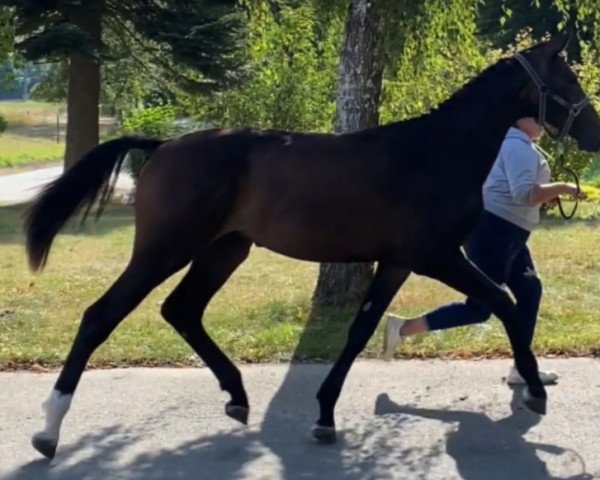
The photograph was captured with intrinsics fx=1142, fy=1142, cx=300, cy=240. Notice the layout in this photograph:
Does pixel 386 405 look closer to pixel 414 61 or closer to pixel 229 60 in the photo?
pixel 414 61

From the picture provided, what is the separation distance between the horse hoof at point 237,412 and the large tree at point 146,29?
1422cm

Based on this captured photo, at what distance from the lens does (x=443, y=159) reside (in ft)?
17.5

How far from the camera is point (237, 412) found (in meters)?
5.61

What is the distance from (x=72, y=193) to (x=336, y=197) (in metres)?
1.27

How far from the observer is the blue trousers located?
6.09 metres

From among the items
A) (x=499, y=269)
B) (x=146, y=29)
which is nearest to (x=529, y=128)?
(x=499, y=269)

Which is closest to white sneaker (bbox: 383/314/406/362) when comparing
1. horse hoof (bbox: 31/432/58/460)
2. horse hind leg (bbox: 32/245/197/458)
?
horse hind leg (bbox: 32/245/197/458)

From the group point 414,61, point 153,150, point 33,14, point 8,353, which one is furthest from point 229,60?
point 153,150

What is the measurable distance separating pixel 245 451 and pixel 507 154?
81.2 inches

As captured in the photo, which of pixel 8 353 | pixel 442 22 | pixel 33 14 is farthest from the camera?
pixel 33 14

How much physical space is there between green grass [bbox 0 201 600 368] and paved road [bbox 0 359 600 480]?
1.02 feet

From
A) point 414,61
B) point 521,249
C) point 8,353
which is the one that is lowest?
point 8,353

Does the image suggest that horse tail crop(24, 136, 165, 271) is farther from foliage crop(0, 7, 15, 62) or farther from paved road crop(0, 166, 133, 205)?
paved road crop(0, 166, 133, 205)

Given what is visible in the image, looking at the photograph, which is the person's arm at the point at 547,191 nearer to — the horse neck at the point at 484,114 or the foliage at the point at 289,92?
the horse neck at the point at 484,114
